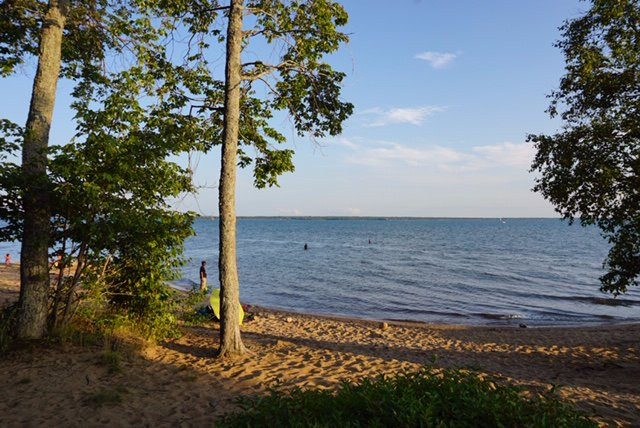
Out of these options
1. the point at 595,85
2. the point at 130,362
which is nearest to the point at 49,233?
the point at 130,362

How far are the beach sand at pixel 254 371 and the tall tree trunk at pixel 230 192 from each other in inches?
34.0

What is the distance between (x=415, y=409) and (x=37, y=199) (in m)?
8.19

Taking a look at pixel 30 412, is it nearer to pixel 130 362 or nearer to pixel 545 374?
pixel 130 362

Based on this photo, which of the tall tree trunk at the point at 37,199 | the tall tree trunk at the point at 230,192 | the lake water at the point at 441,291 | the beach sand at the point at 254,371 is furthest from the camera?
the lake water at the point at 441,291

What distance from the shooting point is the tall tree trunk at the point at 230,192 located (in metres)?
8.64

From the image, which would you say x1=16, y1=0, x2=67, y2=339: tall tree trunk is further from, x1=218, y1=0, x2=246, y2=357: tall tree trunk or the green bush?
the green bush

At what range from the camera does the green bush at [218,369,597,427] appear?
3.87 meters

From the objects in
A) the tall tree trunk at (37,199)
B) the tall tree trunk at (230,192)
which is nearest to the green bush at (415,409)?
the tall tree trunk at (230,192)

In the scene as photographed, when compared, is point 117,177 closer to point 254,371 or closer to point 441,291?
point 254,371

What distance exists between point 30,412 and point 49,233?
376 centimetres

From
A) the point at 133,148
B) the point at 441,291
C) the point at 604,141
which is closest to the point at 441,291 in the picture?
the point at 441,291

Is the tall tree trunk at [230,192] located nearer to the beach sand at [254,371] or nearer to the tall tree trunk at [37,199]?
the beach sand at [254,371]

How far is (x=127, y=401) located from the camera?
6383 millimetres

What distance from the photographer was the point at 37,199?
311 inches
